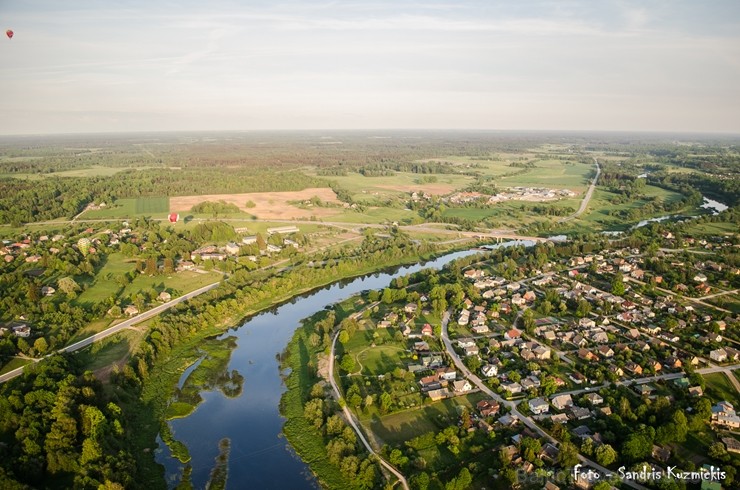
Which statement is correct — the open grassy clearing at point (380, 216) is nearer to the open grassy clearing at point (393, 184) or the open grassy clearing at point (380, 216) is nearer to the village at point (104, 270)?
the open grassy clearing at point (393, 184)

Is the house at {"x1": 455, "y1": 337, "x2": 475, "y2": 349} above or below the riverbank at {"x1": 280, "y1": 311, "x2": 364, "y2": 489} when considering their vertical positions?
above

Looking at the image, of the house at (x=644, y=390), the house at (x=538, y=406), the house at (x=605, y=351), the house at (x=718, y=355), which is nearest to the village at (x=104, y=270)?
the house at (x=538, y=406)

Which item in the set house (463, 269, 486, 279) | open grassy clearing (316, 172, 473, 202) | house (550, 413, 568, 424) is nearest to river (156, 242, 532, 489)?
house (550, 413, 568, 424)

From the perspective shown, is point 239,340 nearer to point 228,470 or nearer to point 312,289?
point 312,289

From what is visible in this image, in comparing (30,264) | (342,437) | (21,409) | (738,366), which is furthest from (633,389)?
(30,264)

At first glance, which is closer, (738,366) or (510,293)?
(738,366)

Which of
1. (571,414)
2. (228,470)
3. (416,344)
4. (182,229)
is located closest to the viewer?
(228,470)

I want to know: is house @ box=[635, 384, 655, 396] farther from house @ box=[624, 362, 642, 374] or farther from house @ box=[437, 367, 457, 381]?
house @ box=[437, 367, 457, 381]
